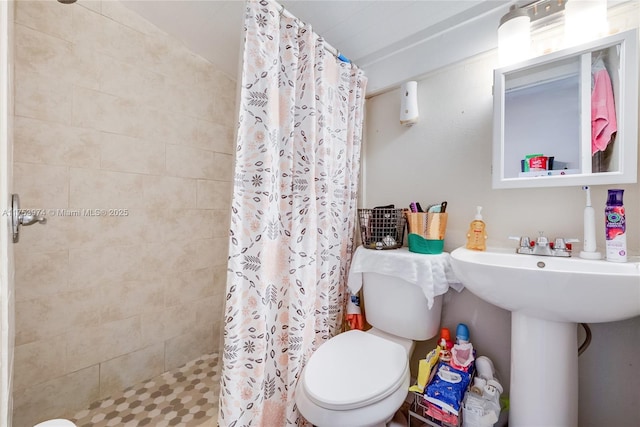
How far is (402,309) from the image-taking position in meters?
1.20

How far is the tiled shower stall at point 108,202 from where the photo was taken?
1221 mm

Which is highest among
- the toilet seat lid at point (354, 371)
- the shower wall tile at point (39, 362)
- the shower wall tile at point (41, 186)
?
the shower wall tile at point (41, 186)

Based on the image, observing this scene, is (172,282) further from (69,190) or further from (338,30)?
(338,30)

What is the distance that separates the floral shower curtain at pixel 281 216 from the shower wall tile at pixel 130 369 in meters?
0.88

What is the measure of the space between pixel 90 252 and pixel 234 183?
1.00 m

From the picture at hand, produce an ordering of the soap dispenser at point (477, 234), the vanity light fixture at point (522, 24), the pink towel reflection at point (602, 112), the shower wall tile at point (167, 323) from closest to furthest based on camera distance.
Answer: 1. the pink towel reflection at point (602, 112)
2. the vanity light fixture at point (522, 24)
3. the soap dispenser at point (477, 234)
4. the shower wall tile at point (167, 323)

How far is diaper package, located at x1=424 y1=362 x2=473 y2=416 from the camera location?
3.16 feet

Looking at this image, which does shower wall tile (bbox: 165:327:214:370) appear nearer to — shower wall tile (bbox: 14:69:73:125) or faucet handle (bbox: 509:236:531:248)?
shower wall tile (bbox: 14:69:73:125)

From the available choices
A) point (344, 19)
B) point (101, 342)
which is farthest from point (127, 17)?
point (101, 342)

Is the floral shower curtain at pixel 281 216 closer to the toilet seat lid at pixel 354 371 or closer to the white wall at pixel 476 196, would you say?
the toilet seat lid at pixel 354 371

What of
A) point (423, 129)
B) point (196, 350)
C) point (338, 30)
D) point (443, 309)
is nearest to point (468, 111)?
point (423, 129)

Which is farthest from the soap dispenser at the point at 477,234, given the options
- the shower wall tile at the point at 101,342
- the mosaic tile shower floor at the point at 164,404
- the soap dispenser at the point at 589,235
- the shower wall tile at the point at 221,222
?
the shower wall tile at the point at 101,342

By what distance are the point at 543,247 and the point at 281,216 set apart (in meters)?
1.03

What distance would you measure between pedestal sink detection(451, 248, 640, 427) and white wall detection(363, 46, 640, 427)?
204 mm
